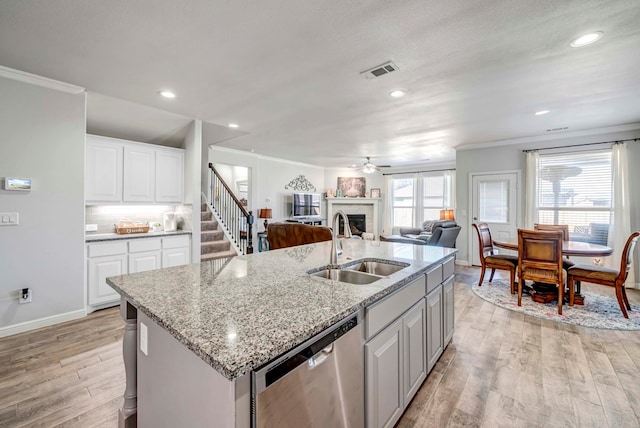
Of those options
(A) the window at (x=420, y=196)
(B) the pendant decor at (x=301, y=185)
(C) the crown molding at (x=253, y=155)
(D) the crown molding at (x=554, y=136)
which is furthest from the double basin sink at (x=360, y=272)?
(A) the window at (x=420, y=196)

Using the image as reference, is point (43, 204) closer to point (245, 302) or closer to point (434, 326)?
point (245, 302)

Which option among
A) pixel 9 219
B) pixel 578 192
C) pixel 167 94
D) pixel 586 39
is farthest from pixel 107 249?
pixel 578 192

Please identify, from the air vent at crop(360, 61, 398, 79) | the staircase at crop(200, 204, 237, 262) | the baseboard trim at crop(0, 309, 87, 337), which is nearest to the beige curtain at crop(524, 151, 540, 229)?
the air vent at crop(360, 61, 398, 79)

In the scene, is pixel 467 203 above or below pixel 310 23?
below

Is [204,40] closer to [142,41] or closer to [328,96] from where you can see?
[142,41]

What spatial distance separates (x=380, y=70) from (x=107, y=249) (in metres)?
3.65

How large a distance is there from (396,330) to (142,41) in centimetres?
273

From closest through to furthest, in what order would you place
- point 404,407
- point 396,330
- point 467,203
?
point 396,330
point 404,407
point 467,203

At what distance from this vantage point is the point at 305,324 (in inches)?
37.4

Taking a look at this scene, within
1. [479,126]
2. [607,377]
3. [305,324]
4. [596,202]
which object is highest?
[479,126]

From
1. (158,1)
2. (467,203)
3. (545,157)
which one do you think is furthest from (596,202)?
(158,1)

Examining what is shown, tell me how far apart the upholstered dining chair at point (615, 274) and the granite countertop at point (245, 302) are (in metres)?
2.57

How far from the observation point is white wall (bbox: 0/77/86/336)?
8.69 ft

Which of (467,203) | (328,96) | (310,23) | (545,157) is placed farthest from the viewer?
(467,203)
